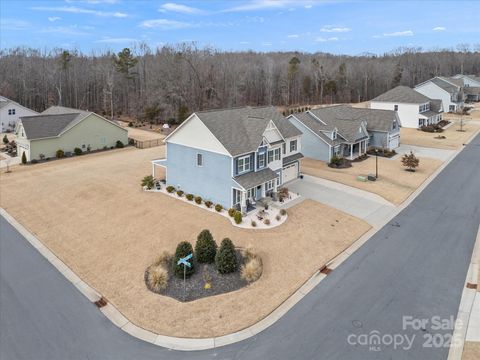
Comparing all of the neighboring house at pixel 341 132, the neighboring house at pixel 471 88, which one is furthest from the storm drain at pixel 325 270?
the neighboring house at pixel 471 88

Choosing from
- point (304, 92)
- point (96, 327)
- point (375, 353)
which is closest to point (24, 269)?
point (96, 327)

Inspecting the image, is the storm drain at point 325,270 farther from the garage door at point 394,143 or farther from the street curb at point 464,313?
the garage door at point 394,143

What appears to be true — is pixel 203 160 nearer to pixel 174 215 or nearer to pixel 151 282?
pixel 174 215

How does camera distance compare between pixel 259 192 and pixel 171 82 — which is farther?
pixel 171 82

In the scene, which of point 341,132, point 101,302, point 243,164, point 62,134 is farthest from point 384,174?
point 62,134

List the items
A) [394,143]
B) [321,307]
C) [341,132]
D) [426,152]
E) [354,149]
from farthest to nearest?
[394,143], [426,152], [354,149], [341,132], [321,307]

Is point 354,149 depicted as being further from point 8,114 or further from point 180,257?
point 8,114

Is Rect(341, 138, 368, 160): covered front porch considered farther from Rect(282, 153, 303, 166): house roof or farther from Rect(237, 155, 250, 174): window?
Rect(237, 155, 250, 174): window
